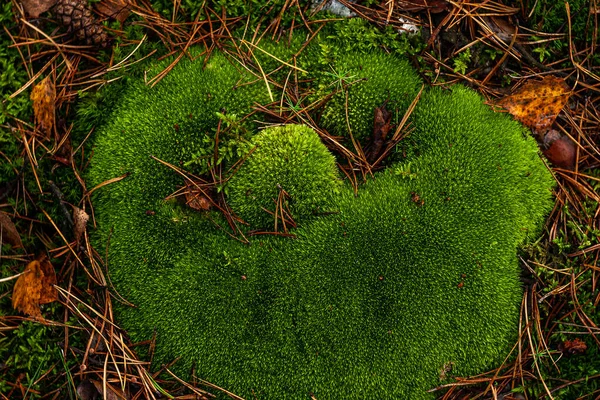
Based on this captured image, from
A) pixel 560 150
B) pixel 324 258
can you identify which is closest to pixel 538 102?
pixel 560 150

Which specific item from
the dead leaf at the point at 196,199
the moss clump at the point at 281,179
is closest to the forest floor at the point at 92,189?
the dead leaf at the point at 196,199

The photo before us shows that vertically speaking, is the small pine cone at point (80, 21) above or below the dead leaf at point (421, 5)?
below

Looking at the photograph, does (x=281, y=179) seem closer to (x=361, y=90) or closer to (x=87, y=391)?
(x=361, y=90)

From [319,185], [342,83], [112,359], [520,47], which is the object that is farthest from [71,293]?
[520,47]

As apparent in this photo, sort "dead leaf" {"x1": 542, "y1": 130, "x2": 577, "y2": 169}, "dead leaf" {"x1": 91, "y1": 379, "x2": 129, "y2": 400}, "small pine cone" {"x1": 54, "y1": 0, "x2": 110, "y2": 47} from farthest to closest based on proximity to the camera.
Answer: "dead leaf" {"x1": 542, "y1": 130, "x2": 577, "y2": 169} < "small pine cone" {"x1": 54, "y1": 0, "x2": 110, "y2": 47} < "dead leaf" {"x1": 91, "y1": 379, "x2": 129, "y2": 400}

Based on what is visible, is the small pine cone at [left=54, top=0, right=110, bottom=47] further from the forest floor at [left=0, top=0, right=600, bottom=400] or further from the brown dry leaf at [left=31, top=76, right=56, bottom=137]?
the brown dry leaf at [left=31, top=76, right=56, bottom=137]

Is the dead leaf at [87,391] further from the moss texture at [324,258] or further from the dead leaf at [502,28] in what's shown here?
the dead leaf at [502,28]

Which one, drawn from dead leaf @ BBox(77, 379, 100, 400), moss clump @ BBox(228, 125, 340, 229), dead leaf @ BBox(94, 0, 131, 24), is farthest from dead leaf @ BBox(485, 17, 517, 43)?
dead leaf @ BBox(77, 379, 100, 400)
